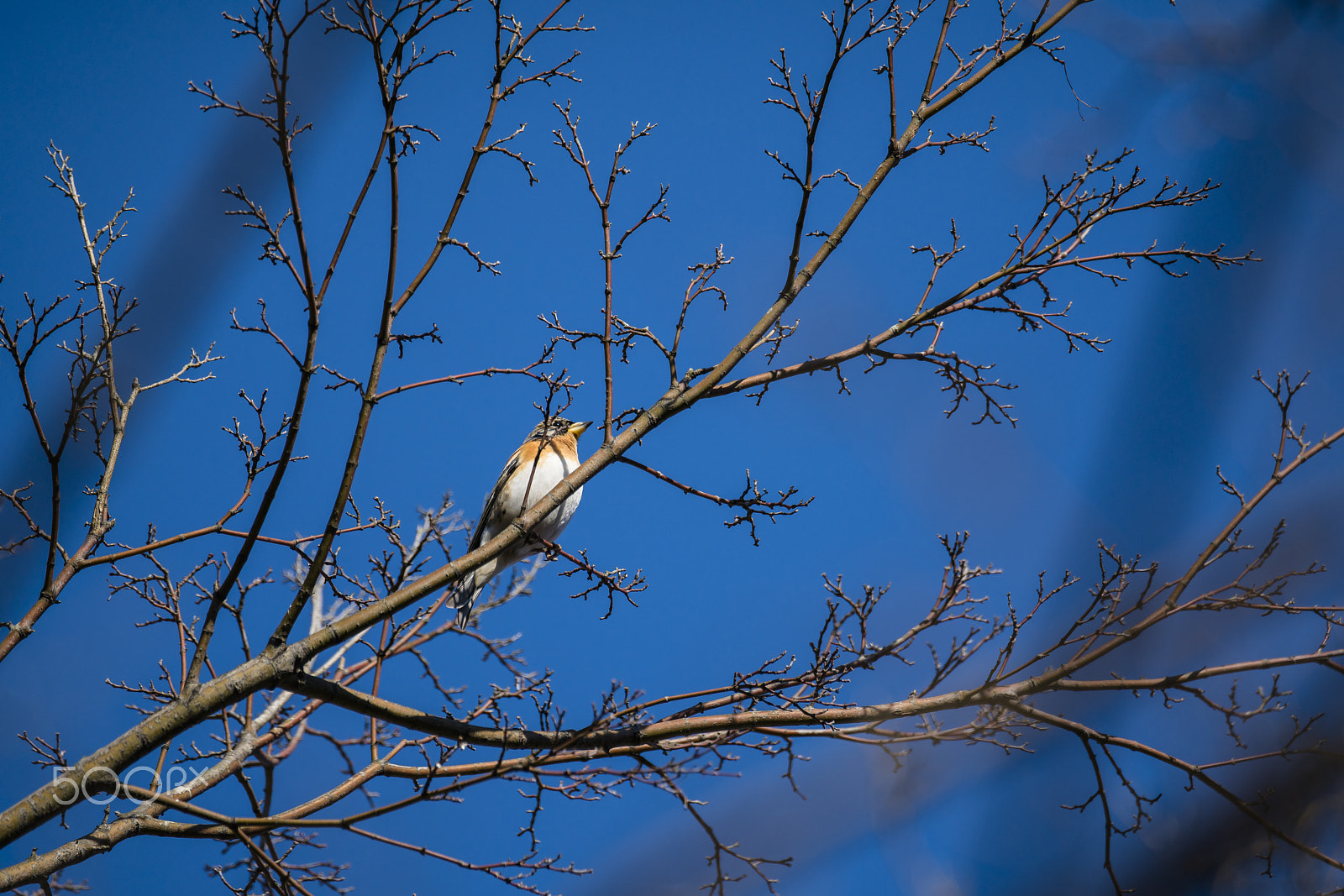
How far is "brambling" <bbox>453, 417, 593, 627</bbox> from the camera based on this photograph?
219 inches

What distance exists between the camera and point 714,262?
4.14 m

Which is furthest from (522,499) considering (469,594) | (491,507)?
(469,594)

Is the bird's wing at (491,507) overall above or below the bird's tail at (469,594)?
above

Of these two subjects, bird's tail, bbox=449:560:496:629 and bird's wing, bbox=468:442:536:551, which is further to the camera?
bird's wing, bbox=468:442:536:551

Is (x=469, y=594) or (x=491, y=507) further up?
(x=491, y=507)

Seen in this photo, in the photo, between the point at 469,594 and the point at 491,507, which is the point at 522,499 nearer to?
the point at 491,507

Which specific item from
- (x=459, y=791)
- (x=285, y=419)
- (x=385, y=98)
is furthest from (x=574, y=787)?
(x=385, y=98)

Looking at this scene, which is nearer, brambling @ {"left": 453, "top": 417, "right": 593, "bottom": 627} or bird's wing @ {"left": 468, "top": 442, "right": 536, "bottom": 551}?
brambling @ {"left": 453, "top": 417, "right": 593, "bottom": 627}

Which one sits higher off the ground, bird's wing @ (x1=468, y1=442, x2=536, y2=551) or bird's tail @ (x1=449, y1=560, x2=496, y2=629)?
bird's wing @ (x1=468, y1=442, x2=536, y2=551)

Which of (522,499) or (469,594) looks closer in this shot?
(469,594)

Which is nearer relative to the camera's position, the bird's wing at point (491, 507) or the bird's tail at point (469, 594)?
the bird's tail at point (469, 594)

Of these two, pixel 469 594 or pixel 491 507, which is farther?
pixel 491 507

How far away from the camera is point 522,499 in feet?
21.4

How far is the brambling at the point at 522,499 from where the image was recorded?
5551mm
